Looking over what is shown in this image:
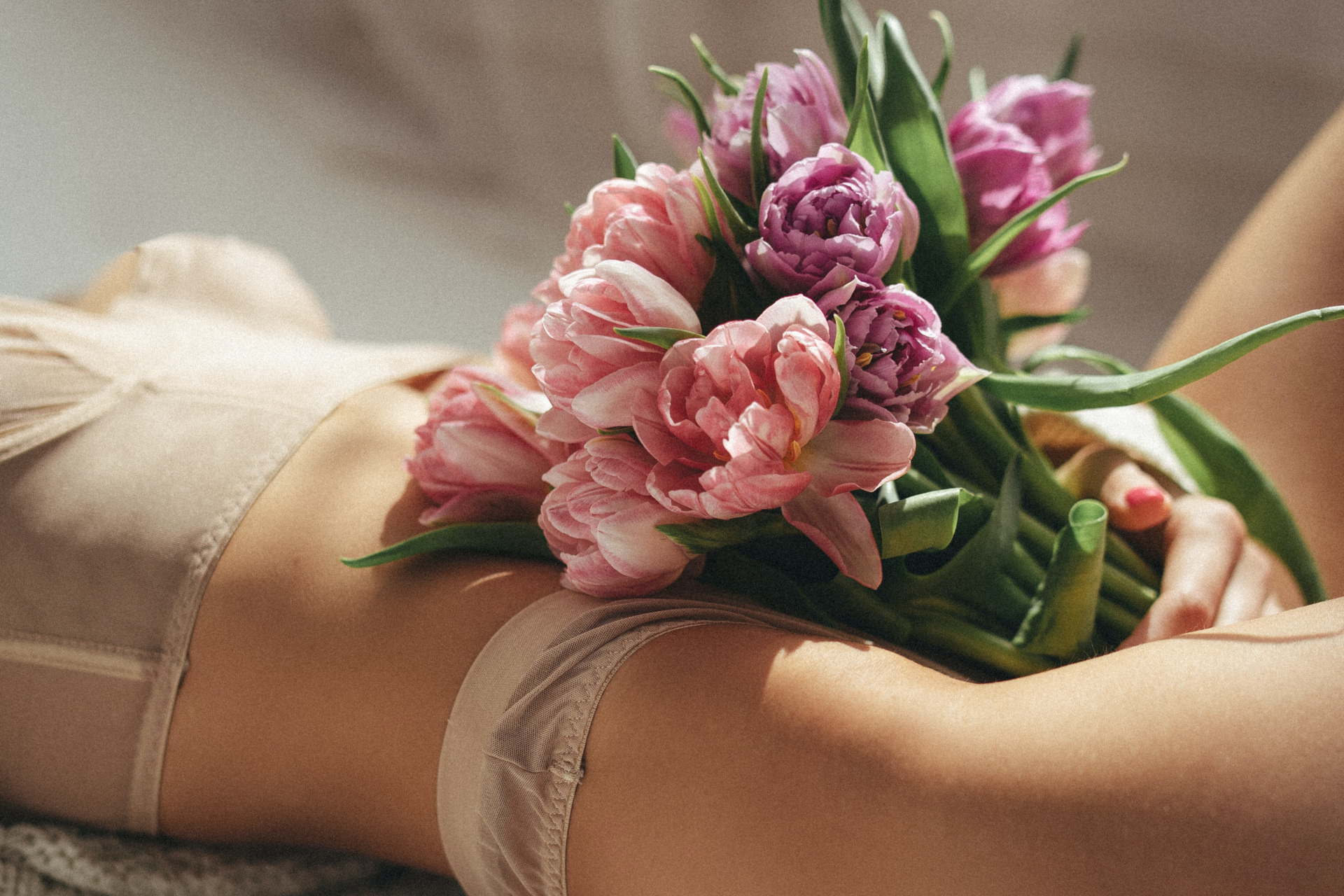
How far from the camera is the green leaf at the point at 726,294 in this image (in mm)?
369

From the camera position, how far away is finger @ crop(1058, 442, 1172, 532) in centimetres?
50

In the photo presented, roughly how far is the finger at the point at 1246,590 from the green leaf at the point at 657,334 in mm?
310

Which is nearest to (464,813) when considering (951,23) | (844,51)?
(844,51)

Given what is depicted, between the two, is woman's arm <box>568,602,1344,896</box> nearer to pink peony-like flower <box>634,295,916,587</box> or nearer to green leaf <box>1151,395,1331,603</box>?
pink peony-like flower <box>634,295,916,587</box>

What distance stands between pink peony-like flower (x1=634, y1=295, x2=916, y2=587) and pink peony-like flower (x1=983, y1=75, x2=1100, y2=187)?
254 mm

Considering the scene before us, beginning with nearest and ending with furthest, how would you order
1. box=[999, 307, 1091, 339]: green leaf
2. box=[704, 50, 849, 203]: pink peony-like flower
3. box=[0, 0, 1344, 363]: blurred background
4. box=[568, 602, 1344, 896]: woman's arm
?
box=[568, 602, 1344, 896]: woman's arm → box=[704, 50, 849, 203]: pink peony-like flower → box=[999, 307, 1091, 339]: green leaf → box=[0, 0, 1344, 363]: blurred background

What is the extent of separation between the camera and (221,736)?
1.47 feet

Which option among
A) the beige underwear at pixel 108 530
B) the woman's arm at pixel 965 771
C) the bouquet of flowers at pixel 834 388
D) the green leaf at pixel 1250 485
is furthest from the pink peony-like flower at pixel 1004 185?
the beige underwear at pixel 108 530

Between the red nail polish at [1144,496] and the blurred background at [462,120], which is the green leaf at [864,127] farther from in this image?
the blurred background at [462,120]

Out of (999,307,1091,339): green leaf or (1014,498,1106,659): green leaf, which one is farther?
(999,307,1091,339): green leaf

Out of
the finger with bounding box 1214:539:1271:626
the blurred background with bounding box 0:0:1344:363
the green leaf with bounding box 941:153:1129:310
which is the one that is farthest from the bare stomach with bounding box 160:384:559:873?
the blurred background with bounding box 0:0:1344:363

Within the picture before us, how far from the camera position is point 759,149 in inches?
15.0

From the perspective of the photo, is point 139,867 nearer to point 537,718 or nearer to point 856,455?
point 537,718

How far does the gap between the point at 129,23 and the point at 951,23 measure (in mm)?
1293
